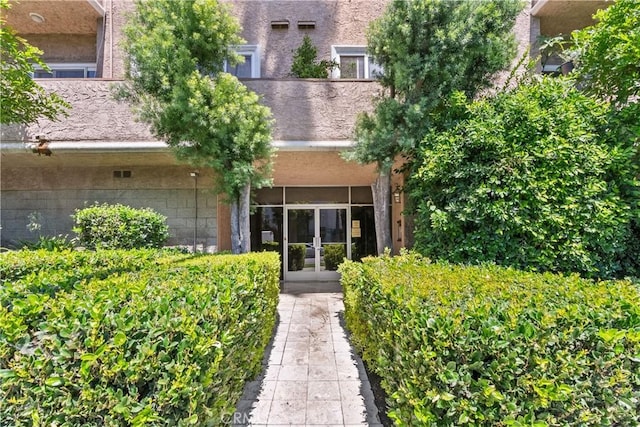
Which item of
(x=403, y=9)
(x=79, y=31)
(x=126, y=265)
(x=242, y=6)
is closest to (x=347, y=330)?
(x=126, y=265)

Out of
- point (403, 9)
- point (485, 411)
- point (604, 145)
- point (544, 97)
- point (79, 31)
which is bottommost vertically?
point (485, 411)

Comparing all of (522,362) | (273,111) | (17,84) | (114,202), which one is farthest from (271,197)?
(522,362)

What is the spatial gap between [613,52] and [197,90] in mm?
6551

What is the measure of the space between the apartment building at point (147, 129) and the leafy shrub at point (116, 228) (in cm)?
72

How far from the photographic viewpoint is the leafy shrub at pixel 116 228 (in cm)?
702

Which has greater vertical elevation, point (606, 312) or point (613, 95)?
point (613, 95)

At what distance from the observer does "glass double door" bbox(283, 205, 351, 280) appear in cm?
1101

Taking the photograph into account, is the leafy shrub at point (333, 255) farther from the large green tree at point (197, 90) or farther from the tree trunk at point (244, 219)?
the large green tree at point (197, 90)

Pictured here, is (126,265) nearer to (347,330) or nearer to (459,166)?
(347,330)

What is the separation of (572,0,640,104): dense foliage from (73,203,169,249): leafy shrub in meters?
8.96

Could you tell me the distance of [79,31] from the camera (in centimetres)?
909

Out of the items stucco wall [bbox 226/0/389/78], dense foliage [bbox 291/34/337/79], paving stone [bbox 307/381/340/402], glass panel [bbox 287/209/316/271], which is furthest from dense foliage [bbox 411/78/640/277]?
glass panel [bbox 287/209/316/271]

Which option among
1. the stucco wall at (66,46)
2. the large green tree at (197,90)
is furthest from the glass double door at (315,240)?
the stucco wall at (66,46)

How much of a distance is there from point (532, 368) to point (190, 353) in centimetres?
204
